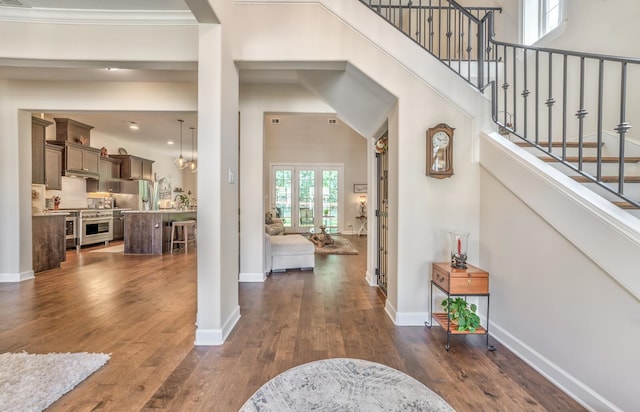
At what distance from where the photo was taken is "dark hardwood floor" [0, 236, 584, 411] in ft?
5.35

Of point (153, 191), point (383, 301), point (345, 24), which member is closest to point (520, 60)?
point (345, 24)

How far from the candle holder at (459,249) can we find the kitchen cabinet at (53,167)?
301 inches

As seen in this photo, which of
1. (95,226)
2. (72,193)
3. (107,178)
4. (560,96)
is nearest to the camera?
(560,96)

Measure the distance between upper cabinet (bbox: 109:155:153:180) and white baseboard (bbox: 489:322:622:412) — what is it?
9605 mm

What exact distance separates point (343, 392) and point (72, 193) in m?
8.79

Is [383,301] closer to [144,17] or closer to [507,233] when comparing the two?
[507,233]

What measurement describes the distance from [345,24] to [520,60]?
9.10ft

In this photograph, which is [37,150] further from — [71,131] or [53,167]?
[71,131]

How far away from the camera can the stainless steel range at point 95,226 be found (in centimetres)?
649

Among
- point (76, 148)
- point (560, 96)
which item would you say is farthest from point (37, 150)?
point (560, 96)

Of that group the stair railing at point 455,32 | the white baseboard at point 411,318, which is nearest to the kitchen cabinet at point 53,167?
the stair railing at point 455,32

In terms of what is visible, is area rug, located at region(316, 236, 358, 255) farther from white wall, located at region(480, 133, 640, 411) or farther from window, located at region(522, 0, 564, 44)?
window, located at region(522, 0, 564, 44)

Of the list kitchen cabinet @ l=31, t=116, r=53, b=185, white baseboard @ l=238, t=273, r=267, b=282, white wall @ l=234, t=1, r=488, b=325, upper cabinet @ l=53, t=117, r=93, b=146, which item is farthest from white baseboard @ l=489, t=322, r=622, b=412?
upper cabinet @ l=53, t=117, r=93, b=146

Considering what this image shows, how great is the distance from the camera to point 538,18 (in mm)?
3748
